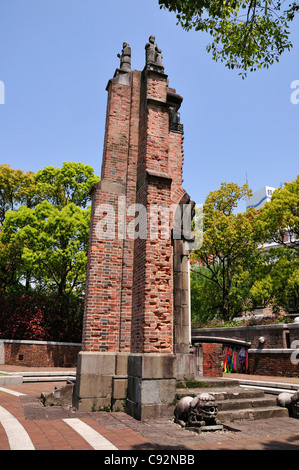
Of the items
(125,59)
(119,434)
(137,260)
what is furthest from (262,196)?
(119,434)

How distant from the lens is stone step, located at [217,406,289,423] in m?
6.42

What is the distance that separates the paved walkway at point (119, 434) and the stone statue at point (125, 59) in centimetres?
913

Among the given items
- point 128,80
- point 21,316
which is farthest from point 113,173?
point 21,316

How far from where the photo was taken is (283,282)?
65.3ft

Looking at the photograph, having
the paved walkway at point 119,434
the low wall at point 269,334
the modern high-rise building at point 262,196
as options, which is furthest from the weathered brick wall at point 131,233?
the modern high-rise building at point 262,196

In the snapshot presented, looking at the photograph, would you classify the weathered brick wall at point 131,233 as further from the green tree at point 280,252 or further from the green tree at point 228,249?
the green tree at point 228,249

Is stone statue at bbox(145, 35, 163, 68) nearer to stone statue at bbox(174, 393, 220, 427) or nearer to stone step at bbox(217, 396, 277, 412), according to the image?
stone statue at bbox(174, 393, 220, 427)

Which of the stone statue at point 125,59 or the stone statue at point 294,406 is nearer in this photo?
the stone statue at point 294,406

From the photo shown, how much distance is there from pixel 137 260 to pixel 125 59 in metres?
6.26

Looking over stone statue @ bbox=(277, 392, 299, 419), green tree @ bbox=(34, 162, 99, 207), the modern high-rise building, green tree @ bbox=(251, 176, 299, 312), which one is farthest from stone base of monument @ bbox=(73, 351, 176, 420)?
the modern high-rise building

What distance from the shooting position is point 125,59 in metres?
9.88

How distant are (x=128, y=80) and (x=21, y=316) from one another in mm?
15115

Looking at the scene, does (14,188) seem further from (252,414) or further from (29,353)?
(252,414)

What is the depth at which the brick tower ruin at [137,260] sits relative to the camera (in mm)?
7004
